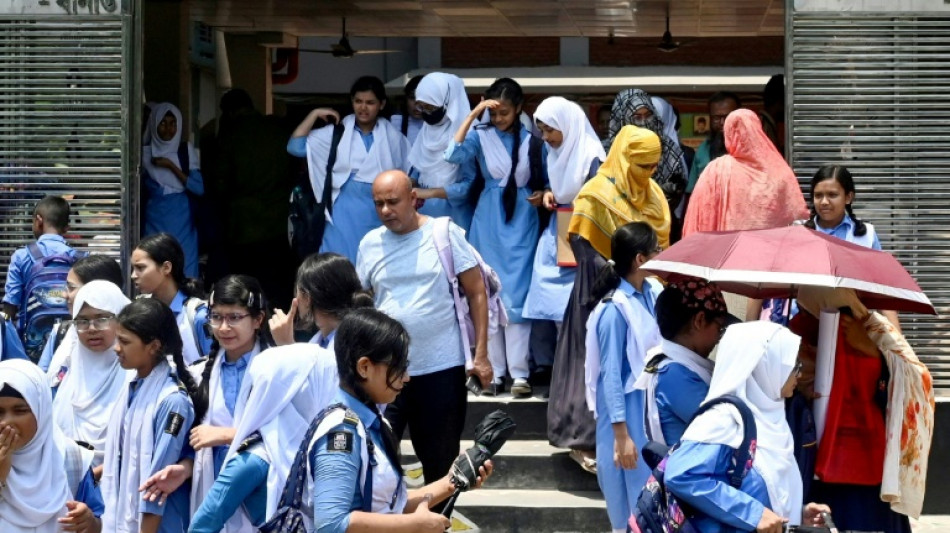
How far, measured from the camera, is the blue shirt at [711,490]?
476 centimetres

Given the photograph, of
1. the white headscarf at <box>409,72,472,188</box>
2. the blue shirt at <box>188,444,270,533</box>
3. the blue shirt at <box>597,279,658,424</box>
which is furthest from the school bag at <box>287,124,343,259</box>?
the blue shirt at <box>188,444,270,533</box>

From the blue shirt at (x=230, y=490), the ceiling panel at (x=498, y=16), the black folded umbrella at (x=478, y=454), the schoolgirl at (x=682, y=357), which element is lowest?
the blue shirt at (x=230, y=490)

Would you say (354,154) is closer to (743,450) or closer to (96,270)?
(96,270)

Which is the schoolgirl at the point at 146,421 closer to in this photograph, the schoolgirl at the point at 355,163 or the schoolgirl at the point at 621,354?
the schoolgirl at the point at 621,354

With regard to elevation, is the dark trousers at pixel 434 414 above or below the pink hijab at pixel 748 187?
below

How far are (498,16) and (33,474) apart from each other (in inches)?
361

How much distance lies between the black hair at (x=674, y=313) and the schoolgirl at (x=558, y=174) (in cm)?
317

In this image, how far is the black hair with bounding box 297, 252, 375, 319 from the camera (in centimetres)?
623

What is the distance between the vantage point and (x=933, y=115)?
8.54m

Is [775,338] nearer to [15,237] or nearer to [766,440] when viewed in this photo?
[766,440]

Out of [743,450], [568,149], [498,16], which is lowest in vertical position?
[743,450]

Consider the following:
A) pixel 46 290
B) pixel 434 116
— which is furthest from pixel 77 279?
pixel 434 116

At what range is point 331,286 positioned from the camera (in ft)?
20.5

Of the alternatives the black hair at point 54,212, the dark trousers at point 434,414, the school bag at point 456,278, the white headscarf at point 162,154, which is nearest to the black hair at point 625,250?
the school bag at point 456,278
